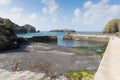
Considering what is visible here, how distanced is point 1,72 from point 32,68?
2600mm

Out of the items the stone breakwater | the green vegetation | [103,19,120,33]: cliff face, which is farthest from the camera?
[103,19,120,33]: cliff face

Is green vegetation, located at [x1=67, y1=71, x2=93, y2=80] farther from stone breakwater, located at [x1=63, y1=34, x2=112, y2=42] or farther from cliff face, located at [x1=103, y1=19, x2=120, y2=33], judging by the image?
cliff face, located at [x1=103, y1=19, x2=120, y2=33]

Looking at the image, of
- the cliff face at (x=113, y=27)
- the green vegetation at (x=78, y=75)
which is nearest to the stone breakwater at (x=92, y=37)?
the cliff face at (x=113, y=27)

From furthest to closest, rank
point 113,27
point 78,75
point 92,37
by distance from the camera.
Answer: point 113,27, point 92,37, point 78,75

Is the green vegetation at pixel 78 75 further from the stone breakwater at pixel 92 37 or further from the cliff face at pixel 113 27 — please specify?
the cliff face at pixel 113 27

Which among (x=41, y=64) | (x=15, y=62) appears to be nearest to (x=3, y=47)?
(x=15, y=62)

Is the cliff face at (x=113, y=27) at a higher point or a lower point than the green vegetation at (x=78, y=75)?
higher

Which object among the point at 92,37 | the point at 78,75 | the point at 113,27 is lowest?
the point at 92,37

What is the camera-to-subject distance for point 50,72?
12930 millimetres

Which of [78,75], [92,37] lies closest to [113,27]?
[92,37]

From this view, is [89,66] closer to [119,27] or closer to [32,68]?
[32,68]

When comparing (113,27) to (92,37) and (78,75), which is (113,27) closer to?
(92,37)

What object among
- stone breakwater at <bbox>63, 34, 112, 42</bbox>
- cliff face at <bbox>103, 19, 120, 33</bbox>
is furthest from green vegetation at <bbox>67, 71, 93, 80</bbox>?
cliff face at <bbox>103, 19, 120, 33</bbox>

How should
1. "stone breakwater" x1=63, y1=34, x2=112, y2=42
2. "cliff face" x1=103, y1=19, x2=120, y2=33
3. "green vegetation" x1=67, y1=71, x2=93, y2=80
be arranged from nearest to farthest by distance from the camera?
"green vegetation" x1=67, y1=71, x2=93, y2=80 → "stone breakwater" x1=63, y1=34, x2=112, y2=42 → "cliff face" x1=103, y1=19, x2=120, y2=33
